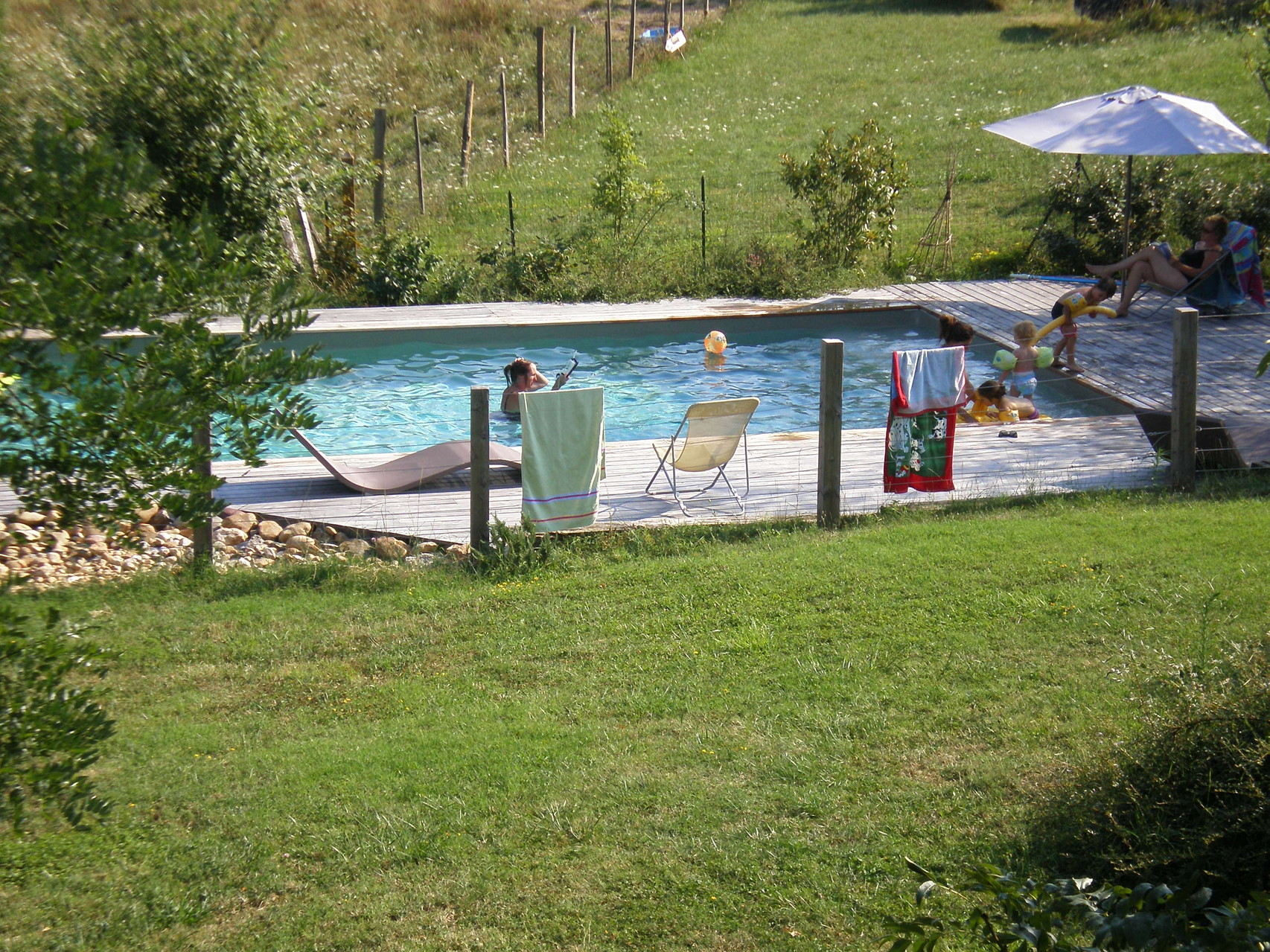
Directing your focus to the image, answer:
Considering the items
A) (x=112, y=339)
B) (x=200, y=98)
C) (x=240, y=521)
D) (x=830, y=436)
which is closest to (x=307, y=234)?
(x=200, y=98)

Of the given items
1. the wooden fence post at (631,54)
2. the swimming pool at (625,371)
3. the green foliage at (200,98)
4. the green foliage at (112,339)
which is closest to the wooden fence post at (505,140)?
the wooden fence post at (631,54)

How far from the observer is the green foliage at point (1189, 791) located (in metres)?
3.39

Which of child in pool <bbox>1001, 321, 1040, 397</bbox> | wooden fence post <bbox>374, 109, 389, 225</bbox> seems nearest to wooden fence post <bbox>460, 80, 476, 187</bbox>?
wooden fence post <bbox>374, 109, 389, 225</bbox>

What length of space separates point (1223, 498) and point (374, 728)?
6.10 m

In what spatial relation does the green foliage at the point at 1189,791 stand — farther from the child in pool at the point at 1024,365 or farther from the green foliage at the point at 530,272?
the green foliage at the point at 530,272

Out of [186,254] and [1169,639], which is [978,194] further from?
[186,254]

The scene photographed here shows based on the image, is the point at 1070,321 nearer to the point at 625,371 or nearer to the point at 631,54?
the point at 625,371

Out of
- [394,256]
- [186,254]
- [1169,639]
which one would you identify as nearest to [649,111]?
[394,256]

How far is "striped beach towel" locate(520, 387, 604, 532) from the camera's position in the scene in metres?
7.30

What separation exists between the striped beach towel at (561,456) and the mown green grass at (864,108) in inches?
367

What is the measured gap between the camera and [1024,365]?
10.8 meters

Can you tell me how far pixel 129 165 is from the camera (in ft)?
7.40

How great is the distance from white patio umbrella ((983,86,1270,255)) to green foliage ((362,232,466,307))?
24.2ft

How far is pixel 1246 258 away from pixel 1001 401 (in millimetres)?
5025
